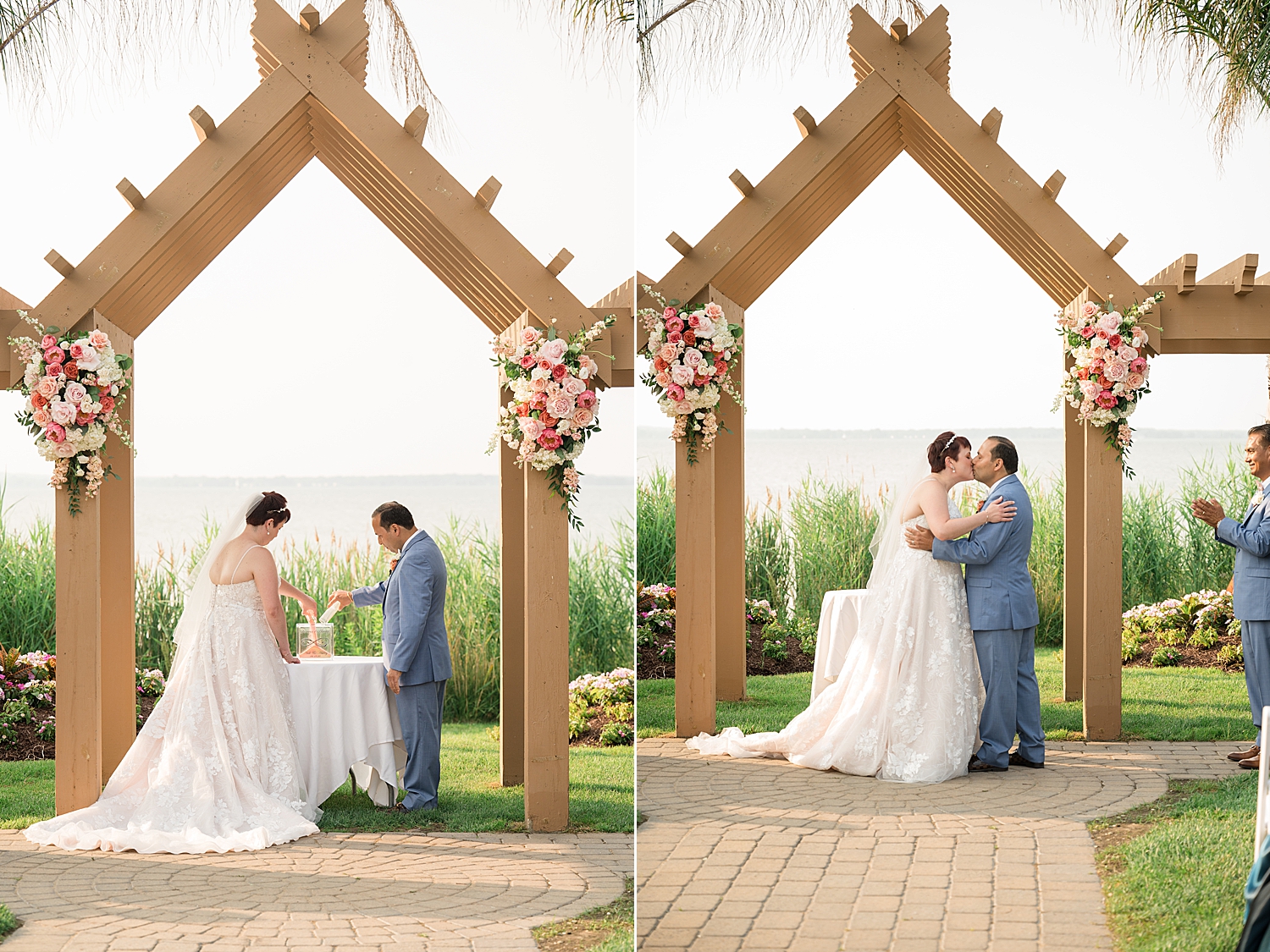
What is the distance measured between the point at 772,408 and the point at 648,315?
1025 centimetres

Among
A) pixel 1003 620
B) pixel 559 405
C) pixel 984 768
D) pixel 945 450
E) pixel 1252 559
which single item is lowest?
pixel 984 768

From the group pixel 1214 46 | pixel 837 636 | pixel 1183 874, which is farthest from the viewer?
pixel 1214 46

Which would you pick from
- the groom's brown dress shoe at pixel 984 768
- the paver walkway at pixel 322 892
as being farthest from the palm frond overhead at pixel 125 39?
the groom's brown dress shoe at pixel 984 768

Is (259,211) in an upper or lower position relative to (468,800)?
upper

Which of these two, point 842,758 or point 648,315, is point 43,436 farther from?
point 842,758

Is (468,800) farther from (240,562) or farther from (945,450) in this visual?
(945,450)

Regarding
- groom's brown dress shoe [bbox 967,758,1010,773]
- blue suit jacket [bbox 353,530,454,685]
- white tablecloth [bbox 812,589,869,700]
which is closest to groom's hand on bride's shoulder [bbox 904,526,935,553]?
white tablecloth [bbox 812,589,869,700]

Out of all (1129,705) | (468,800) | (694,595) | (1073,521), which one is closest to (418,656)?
(468,800)

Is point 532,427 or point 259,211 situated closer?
point 532,427

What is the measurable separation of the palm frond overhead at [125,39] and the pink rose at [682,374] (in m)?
2.76

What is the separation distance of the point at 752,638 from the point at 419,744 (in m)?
5.35

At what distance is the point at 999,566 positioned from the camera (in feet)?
21.7

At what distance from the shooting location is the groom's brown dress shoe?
656cm

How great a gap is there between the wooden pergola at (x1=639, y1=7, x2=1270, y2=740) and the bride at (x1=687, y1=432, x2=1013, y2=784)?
0.96 metres
